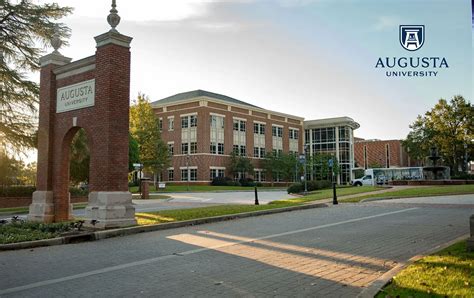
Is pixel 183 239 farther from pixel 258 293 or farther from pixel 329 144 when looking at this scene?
pixel 329 144

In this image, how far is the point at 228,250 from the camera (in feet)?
29.9

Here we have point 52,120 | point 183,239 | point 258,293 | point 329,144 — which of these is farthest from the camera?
point 329,144

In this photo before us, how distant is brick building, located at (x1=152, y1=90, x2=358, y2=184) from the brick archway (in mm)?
48951

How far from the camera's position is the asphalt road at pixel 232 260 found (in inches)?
243

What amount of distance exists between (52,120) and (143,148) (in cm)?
3531

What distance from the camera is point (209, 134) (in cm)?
6719

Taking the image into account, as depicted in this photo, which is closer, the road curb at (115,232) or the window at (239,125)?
the road curb at (115,232)

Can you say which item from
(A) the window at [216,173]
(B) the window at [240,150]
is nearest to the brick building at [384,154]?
(B) the window at [240,150]

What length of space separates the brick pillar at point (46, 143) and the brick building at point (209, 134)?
4870 cm

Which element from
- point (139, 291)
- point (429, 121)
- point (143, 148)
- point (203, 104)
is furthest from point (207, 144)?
point (139, 291)

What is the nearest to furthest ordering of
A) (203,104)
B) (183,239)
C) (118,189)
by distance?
(183,239) < (118,189) < (203,104)

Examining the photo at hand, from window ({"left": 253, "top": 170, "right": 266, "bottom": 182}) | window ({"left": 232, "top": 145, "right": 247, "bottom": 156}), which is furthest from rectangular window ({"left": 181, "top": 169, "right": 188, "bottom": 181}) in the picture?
window ({"left": 253, "top": 170, "right": 266, "bottom": 182})

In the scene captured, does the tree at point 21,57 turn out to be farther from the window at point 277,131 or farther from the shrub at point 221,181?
the window at point 277,131

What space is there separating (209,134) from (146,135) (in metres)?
17.6
